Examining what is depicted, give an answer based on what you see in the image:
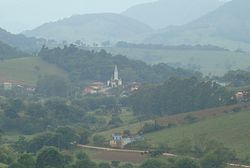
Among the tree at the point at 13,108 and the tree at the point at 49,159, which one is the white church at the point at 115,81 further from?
the tree at the point at 49,159

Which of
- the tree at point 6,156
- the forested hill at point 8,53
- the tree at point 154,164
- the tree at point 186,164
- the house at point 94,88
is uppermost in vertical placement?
the forested hill at point 8,53

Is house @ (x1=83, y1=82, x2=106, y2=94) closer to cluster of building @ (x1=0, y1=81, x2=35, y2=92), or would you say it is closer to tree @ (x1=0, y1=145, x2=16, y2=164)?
cluster of building @ (x1=0, y1=81, x2=35, y2=92)

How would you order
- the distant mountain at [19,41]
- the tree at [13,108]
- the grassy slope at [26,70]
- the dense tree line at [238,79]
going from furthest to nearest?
1. the distant mountain at [19,41]
2. the grassy slope at [26,70]
3. the dense tree line at [238,79]
4. the tree at [13,108]

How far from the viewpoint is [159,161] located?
125 feet

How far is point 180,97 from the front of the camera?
67.4m

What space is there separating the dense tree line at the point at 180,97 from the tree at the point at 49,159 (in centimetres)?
2723

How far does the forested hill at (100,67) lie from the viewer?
100688 mm

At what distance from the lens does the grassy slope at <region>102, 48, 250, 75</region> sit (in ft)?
437

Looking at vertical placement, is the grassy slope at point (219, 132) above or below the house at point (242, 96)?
below

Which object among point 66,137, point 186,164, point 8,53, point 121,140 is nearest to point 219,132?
point 121,140

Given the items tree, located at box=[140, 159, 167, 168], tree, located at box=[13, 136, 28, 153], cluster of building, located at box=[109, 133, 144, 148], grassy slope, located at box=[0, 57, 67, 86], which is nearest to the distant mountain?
grassy slope, located at box=[0, 57, 67, 86]

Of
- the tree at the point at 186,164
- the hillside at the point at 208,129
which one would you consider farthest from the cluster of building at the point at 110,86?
the tree at the point at 186,164

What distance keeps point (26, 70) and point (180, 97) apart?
34911 millimetres

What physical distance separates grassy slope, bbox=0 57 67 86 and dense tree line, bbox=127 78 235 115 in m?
25.1
